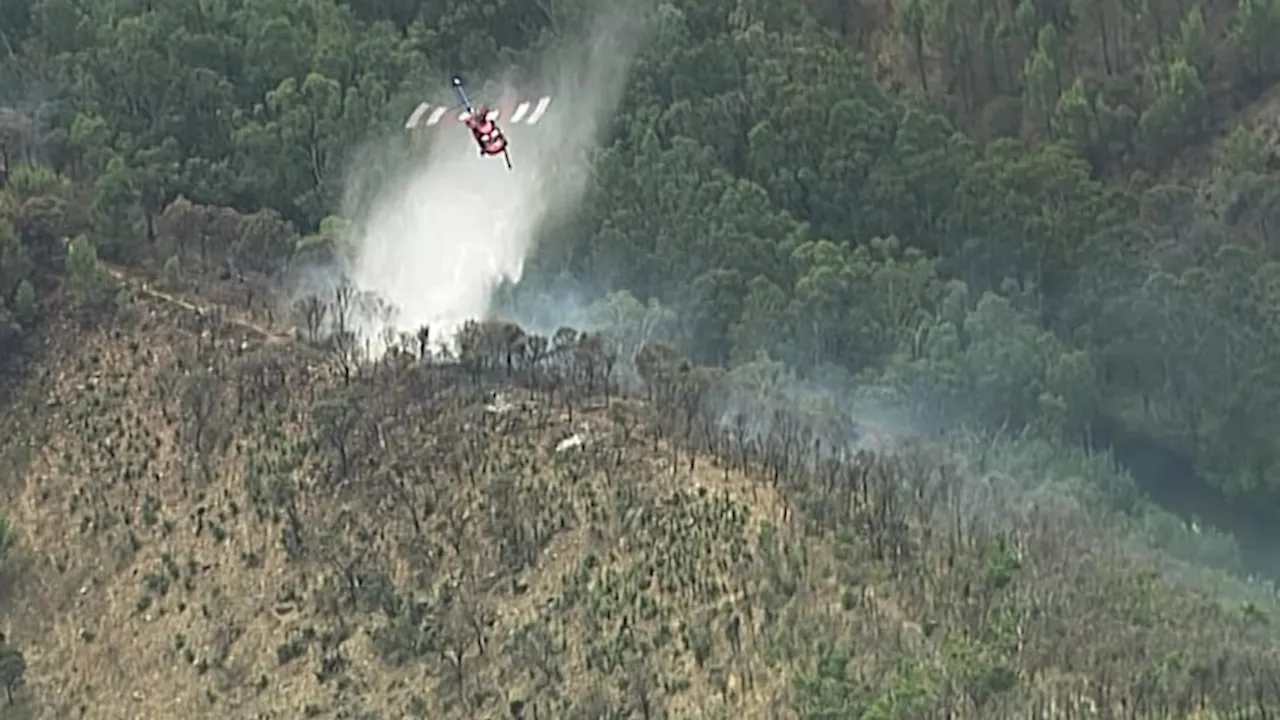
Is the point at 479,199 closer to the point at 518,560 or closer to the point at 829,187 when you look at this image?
the point at 829,187

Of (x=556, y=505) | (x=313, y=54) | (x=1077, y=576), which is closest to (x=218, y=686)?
(x=556, y=505)

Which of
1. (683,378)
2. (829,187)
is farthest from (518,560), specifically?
(829,187)

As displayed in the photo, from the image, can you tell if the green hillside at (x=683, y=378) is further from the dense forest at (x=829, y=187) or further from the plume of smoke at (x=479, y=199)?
the plume of smoke at (x=479, y=199)

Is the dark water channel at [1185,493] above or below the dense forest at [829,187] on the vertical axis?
below

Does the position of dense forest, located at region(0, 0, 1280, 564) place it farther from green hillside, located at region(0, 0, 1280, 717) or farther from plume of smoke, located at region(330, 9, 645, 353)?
plume of smoke, located at region(330, 9, 645, 353)

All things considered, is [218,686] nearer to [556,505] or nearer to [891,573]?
[556,505]

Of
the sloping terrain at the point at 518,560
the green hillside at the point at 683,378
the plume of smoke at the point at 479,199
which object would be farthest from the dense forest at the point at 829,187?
the sloping terrain at the point at 518,560

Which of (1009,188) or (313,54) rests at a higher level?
(313,54)
